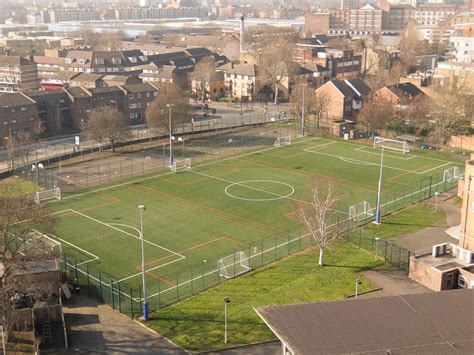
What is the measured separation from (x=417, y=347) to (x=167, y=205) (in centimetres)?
3295

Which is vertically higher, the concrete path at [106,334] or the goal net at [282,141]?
the goal net at [282,141]

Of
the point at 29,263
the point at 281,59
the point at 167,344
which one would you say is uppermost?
the point at 281,59

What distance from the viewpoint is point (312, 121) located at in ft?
294

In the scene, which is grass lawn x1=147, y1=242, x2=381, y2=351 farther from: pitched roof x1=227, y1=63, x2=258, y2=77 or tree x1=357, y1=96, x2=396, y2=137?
pitched roof x1=227, y1=63, x2=258, y2=77

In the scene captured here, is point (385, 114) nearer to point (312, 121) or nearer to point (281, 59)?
point (312, 121)

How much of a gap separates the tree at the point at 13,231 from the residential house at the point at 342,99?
2405 inches

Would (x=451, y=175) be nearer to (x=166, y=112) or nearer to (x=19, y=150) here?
(x=166, y=112)

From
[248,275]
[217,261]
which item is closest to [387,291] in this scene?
[248,275]

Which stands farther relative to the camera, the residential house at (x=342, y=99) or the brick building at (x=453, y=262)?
the residential house at (x=342, y=99)

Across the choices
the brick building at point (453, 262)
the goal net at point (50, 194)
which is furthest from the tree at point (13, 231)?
the brick building at point (453, 262)

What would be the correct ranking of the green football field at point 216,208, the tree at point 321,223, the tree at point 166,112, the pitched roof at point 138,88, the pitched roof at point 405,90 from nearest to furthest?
the tree at point 321,223 → the green football field at point 216,208 → the tree at point 166,112 → the pitched roof at point 138,88 → the pitched roof at point 405,90

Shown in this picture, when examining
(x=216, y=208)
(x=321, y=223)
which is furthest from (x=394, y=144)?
(x=321, y=223)

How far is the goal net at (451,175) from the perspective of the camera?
194ft

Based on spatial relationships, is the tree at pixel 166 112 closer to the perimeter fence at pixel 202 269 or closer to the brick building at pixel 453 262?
the perimeter fence at pixel 202 269
